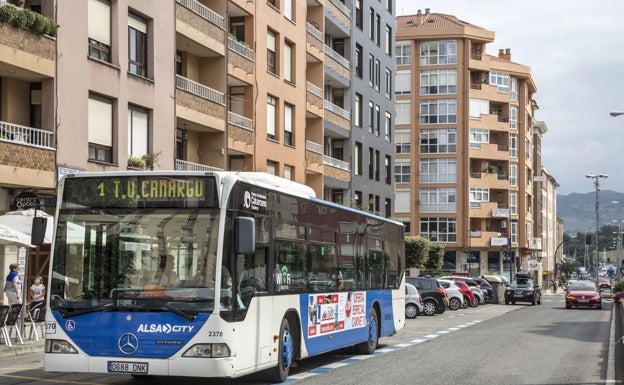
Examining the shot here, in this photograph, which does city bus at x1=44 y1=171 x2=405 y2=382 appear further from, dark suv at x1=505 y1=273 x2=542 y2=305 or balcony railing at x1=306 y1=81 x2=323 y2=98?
dark suv at x1=505 y1=273 x2=542 y2=305

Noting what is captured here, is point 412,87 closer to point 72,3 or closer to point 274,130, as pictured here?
point 274,130

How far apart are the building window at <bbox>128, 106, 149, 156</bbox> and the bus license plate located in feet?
61.4

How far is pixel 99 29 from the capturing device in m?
28.8

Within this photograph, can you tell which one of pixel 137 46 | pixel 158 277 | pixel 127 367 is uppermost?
pixel 137 46

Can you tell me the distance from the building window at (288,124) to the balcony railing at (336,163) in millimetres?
5035

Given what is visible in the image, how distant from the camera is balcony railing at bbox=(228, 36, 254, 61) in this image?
37.7 m

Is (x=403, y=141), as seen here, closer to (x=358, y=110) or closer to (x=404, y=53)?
(x=404, y=53)

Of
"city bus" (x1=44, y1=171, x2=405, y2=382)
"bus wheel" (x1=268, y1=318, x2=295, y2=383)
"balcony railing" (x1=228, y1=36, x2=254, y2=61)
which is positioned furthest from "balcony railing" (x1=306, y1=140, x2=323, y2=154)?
"city bus" (x1=44, y1=171, x2=405, y2=382)

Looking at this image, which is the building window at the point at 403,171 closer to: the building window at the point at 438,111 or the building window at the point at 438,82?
the building window at the point at 438,111

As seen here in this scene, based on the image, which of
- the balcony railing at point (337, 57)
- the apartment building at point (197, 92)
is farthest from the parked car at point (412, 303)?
the balcony railing at point (337, 57)

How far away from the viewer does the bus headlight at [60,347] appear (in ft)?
40.1

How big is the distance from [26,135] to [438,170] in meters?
68.5

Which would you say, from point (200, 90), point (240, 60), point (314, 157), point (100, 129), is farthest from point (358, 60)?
point (100, 129)

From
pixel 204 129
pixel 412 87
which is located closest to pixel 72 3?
pixel 204 129
